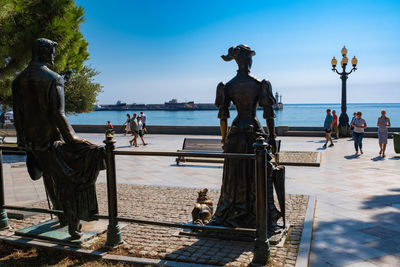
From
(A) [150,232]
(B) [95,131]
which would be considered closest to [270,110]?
(A) [150,232]

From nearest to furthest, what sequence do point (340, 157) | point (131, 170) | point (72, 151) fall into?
1. point (72, 151)
2. point (131, 170)
3. point (340, 157)

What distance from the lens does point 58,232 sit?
4992 millimetres

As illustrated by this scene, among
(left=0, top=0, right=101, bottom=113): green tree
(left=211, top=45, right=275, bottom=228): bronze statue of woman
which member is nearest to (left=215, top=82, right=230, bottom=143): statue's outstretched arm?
(left=211, top=45, right=275, bottom=228): bronze statue of woman

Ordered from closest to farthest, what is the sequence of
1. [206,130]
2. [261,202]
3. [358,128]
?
[261,202] < [358,128] < [206,130]

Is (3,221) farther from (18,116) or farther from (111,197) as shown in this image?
(111,197)

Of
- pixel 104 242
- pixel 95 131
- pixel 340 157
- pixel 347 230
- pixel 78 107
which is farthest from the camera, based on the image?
pixel 95 131

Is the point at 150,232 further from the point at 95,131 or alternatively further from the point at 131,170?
the point at 95,131

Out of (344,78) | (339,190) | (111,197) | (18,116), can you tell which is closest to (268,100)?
(111,197)

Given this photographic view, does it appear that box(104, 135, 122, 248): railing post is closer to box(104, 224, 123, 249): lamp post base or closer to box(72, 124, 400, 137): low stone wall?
box(104, 224, 123, 249): lamp post base

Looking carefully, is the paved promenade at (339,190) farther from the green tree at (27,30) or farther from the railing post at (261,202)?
the green tree at (27,30)

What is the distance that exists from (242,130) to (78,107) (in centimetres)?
1561

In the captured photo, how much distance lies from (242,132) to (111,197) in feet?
6.48

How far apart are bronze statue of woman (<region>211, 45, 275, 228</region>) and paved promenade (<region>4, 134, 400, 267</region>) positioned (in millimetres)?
1098

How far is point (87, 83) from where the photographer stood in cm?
1905
